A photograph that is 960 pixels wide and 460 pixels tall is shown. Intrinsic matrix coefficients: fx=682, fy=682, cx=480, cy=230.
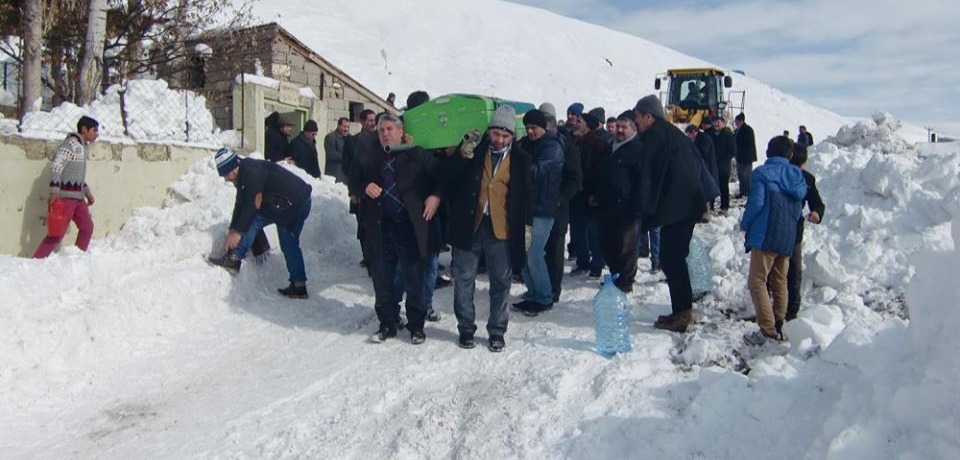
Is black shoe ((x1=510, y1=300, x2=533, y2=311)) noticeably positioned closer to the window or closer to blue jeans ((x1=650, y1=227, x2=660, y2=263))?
→ blue jeans ((x1=650, y1=227, x2=660, y2=263))

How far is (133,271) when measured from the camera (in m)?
6.33

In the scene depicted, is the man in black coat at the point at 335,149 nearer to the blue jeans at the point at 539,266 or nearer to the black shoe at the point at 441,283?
the black shoe at the point at 441,283

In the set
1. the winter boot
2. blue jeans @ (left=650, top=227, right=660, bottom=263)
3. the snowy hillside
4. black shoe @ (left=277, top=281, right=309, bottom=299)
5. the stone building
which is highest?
the snowy hillside

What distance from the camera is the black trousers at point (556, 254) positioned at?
6.29 meters

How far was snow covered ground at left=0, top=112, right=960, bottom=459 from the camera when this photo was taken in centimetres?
330

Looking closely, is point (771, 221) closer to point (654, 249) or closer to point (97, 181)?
point (654, 249)

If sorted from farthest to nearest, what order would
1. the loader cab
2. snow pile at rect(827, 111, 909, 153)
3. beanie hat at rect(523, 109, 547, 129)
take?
the loader cab, snow pile at rect(827, 111, 909, 153), beanie hat at rect(523, 109, 547, 129)

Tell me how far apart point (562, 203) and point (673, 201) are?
109cm

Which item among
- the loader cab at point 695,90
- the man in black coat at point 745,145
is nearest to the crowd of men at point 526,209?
the man in black coat at point 745,145

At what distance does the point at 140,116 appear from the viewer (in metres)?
8.05

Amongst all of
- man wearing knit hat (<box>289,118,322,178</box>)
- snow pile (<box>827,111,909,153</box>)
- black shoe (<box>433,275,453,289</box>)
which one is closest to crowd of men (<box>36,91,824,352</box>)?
black shoe (<box>433,275,453,289</box>)

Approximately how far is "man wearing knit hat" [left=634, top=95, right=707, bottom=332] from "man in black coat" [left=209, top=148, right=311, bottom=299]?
3270mm

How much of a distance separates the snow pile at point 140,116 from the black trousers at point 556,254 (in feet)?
16.2

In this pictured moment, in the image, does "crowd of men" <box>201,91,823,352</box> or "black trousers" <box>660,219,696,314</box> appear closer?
"crowd of men" <box>201,91,823,352</box>
